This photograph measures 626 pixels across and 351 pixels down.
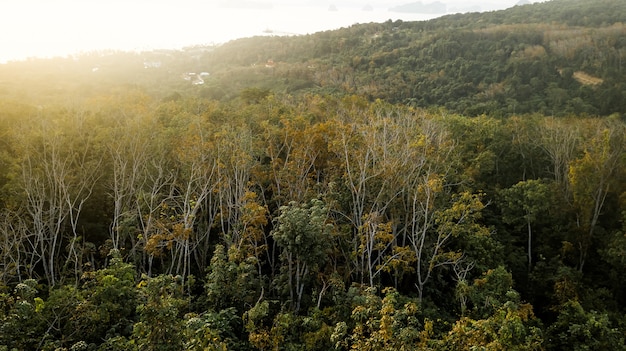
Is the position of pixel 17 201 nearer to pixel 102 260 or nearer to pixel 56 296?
pixel 102 260

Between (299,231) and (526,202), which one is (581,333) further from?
(299,231)

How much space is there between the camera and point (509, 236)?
97.6ft

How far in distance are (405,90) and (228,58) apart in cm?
4543

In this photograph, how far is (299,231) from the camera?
1711cm

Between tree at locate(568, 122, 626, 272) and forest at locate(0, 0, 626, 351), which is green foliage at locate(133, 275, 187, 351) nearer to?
forest at locate(0, 0, 626, 351)

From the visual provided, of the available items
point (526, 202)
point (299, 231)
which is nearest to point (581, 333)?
point (526, 202)

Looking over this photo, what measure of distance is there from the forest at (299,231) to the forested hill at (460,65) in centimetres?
2423

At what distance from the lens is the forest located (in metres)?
14.3

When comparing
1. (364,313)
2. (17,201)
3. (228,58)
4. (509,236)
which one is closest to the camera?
(364,313)

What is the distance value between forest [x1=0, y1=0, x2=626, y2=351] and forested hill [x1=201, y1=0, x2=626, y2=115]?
24.2 metres

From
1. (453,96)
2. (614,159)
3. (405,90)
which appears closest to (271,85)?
(405,90)

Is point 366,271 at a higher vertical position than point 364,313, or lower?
lower

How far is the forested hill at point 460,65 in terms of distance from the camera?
64250mm

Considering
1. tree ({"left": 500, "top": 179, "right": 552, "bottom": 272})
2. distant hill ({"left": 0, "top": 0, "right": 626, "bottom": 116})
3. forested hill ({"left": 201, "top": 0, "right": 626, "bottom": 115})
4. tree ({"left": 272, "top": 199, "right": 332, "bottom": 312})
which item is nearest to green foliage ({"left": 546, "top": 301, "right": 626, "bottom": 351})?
tree ({"left": 500, "top": 179, "right": 552, "bottom": 272})
